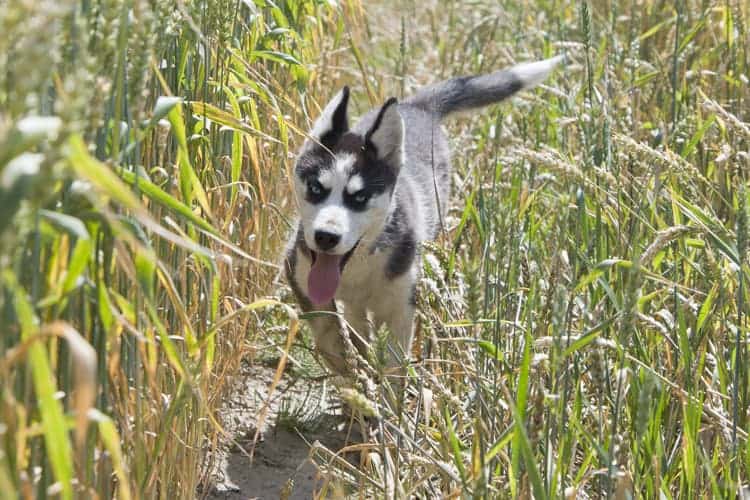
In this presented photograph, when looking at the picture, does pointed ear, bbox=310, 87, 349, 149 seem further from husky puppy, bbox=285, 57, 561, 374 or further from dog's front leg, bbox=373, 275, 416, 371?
dog's front leg, bbox=373, 275, 416, 371

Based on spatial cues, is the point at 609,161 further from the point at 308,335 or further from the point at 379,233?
the point at 308,335

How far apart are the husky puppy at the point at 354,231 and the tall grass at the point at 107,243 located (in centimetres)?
38

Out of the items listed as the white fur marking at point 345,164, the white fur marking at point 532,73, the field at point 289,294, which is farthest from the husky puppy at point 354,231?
the white fur marking at point 532,73

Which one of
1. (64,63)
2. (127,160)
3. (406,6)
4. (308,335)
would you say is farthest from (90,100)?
(406,6)

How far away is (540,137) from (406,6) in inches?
95.2

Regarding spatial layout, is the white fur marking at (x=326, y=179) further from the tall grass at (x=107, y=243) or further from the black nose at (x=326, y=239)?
the tall grass at (x=107, y=243)

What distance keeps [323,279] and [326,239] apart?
212 mm

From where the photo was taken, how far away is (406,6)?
7.11 meters

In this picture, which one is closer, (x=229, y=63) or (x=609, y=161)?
(x=609, y=161)

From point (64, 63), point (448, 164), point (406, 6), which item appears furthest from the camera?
point (406, 6)

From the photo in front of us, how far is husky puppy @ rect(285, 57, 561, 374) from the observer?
145 inches

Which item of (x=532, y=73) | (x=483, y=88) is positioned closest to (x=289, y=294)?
(x=483, y=88)

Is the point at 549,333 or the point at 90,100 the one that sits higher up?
the point at 90,100

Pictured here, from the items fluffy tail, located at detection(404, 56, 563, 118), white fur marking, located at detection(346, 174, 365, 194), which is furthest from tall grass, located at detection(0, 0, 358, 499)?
fluffy tail, located at detection(404, 56, 563, 118)
